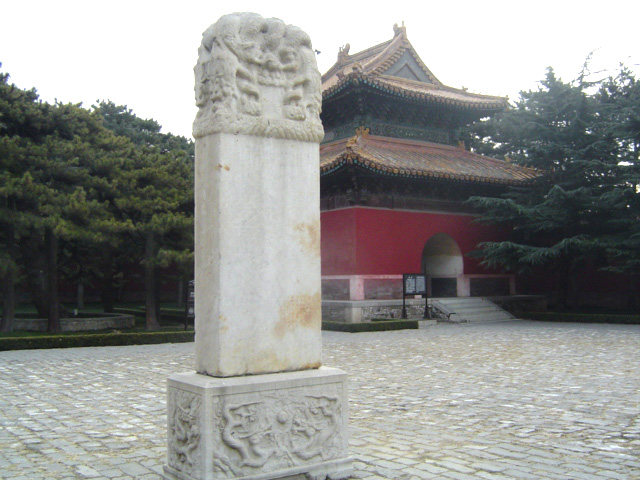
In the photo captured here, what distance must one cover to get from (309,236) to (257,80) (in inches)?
42.2

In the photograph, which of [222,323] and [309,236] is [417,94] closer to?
[309,236]

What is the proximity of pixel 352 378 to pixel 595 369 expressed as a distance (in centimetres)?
356

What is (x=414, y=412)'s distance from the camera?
6.05m

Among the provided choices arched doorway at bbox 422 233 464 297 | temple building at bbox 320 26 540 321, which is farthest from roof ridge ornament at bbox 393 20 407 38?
arched doorway at bbox 422 233 464 297

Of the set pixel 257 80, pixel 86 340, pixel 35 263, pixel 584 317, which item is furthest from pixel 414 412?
pixel 35 263

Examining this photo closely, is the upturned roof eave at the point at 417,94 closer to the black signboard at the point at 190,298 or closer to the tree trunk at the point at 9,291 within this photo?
the black signboard at the point at 190,298

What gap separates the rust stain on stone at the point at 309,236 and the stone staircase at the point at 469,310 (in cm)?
1465

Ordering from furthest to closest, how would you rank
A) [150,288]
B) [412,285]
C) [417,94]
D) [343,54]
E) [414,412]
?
1. [343,54]
2. [417,94]
3. [412,285]
4. [150,288]
5. [414,412]

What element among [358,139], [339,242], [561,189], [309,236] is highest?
[358,139]

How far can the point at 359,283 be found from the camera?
17938 millimetres

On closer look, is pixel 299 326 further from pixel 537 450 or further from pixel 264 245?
pixel 537 450

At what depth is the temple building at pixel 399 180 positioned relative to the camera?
18.1 meters

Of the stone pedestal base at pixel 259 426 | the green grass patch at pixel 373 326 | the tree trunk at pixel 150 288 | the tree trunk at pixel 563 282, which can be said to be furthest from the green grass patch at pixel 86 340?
the tree trunk at pixel 563 282

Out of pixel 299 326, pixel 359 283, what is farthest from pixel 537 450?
pixel 359 283
